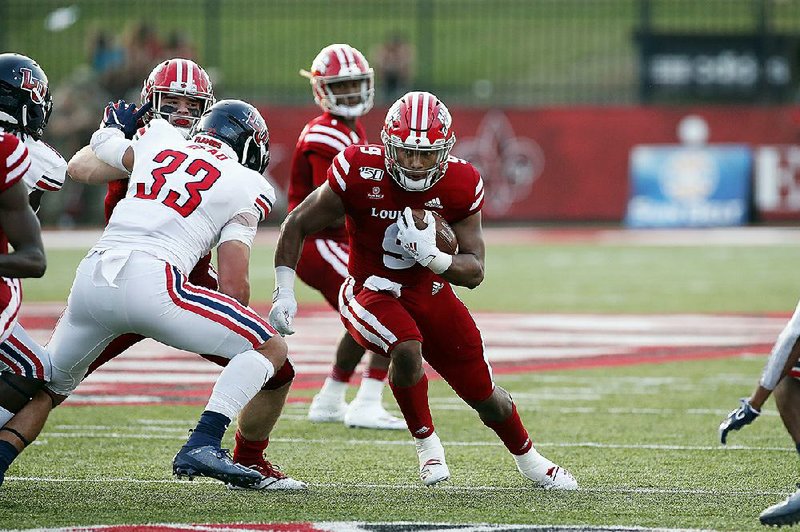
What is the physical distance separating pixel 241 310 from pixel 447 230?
885 millimetres

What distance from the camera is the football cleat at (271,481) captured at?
5254mm

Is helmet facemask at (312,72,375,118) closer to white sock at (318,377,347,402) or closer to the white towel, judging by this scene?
white sock at (318,377,347,402)

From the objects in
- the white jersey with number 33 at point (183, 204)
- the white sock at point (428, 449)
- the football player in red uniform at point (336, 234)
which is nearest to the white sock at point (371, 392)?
the football player in red uniform at point (336, 234)

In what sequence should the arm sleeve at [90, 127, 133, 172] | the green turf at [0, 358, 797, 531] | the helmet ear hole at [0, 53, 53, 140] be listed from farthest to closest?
the arm sleeve at [90, 127, 133, 172] → the helmet ear hole at [0, 53, 53, 140] → the green turf at [0, 358, 797, 531]

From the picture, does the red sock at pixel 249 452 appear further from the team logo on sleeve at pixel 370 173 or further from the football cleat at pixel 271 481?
the team logo on sleeve at pixel 370 173

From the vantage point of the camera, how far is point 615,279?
14570 mm

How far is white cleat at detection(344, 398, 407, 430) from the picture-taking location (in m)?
6.98

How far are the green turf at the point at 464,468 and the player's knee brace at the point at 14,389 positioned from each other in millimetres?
335

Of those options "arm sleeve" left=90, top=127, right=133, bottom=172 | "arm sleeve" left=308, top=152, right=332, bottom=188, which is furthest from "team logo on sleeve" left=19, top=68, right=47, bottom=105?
"arm sleeve" left=308, top=152, right=332, bottom=188

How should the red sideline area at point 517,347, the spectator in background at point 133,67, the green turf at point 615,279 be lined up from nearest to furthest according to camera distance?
the red sideline area at point 517,347
the green turf at point 615,279
the spectator in background at point 133,67

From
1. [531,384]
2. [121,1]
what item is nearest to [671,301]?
[531,384]

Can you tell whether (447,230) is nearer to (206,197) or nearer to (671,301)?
(206,197)

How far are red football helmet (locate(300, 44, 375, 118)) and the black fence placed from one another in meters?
12.8

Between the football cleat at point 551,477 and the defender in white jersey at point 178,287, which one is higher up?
the defender in white jersey at point 178,287
